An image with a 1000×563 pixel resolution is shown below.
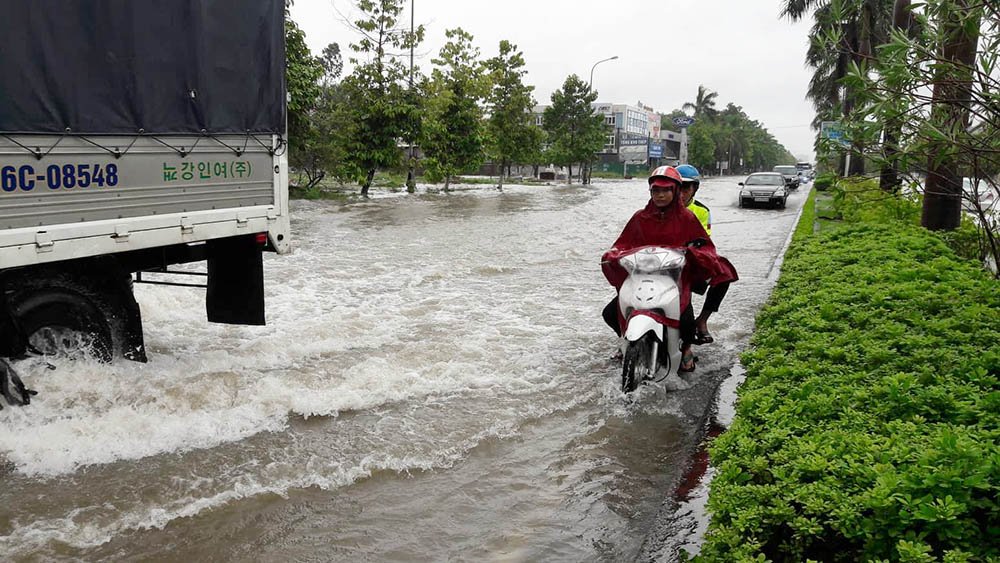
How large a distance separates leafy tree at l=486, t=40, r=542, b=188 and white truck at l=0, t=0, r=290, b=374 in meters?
33.1

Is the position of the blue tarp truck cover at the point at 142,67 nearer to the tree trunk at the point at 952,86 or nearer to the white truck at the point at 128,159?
the white truck at the point at 128,159

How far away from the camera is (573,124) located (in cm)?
4850

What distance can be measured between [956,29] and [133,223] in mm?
5383

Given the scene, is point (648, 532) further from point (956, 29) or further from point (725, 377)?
point (956, 29)

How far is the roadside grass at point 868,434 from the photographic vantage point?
2375mm

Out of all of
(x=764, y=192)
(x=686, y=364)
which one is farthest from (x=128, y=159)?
(x=764, y=192)

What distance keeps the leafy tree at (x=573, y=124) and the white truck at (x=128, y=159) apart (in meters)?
43.2

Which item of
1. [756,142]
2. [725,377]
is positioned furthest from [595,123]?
[756,142]

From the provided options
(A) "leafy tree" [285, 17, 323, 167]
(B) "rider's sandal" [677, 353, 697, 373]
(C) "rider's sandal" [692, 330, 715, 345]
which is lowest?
(B) "rider's sandal" [677, 353, 697, 373]

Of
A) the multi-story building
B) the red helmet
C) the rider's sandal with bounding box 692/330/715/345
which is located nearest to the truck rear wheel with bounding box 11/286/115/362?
the red helmet

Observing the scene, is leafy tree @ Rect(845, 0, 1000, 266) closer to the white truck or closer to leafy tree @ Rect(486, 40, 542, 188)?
the white truck

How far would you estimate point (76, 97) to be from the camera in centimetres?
466

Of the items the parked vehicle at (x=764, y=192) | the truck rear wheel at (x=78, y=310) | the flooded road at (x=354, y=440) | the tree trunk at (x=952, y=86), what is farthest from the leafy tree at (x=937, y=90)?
the parked vehicle at (x=764, y=192)

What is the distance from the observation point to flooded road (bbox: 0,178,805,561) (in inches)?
141
